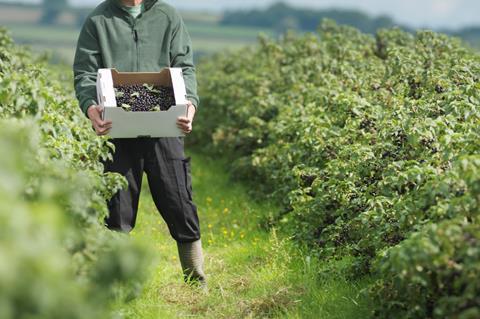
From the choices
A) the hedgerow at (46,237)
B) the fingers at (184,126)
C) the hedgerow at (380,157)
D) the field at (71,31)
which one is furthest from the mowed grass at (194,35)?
the hedgerow at (46,237)

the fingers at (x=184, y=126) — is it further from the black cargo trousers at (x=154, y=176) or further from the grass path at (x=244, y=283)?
the grass path at (x=244, y=283)

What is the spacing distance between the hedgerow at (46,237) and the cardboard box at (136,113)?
2.24ft

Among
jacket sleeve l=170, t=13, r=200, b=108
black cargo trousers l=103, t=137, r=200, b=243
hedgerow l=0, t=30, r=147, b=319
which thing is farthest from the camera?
jacket sleeve l=170, t=13, r=200, b=108

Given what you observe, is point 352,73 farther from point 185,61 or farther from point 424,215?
point 424,215

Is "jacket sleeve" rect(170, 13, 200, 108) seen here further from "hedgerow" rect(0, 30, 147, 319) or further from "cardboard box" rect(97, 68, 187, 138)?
"hedgerow" rect(0, 30, 147, 319)

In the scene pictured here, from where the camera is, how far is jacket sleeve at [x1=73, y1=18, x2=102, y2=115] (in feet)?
18.1

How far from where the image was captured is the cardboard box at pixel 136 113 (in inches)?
204

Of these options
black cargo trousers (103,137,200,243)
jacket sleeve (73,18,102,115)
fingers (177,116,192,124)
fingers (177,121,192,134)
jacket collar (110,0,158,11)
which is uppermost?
jacket collar (110,0,158,11)

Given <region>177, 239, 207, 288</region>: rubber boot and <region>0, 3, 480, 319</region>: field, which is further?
<region>177, 239, 207, 288</region>: rubber boot

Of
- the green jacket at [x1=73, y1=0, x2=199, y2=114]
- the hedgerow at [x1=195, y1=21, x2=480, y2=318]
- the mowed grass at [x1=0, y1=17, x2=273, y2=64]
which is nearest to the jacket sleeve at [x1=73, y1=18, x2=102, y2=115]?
the green jacket at [x1=73, y1=0, x2=199, y2=114]

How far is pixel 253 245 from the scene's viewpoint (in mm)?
7316

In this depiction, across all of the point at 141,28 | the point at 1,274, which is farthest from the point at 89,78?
the point at 1,274

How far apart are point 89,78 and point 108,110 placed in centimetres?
54

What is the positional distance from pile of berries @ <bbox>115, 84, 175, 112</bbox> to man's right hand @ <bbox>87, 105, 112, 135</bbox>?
143 millimetres
